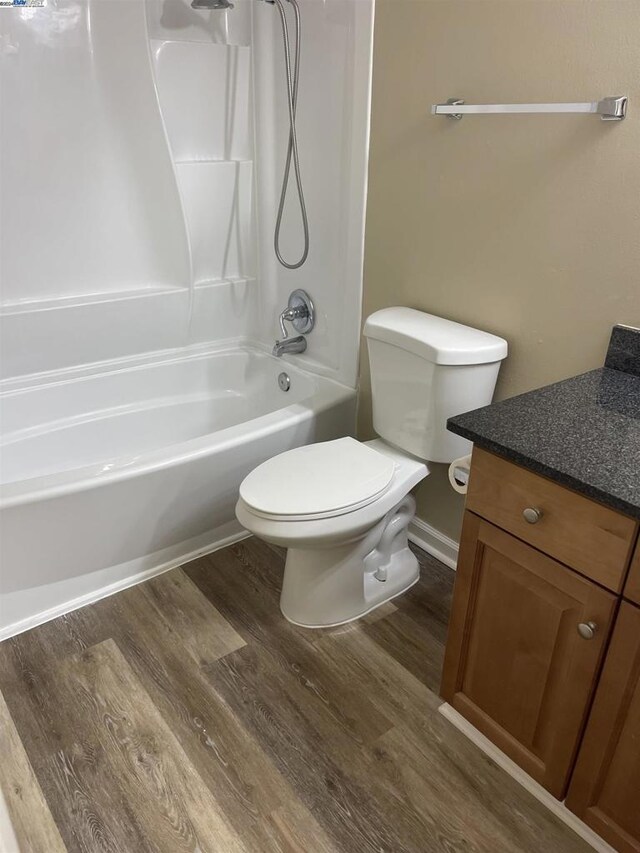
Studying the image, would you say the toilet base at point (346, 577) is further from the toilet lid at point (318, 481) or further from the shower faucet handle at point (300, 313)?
the shower faucet handle at point (300, 313)

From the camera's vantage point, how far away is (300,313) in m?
2.56

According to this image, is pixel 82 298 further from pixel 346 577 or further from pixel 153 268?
pixel 346 577

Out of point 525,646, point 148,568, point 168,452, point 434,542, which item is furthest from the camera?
point 434,542

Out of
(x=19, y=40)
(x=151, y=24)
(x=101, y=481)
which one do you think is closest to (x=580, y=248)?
(x=101, y=481)

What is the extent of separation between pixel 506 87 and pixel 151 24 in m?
1.36

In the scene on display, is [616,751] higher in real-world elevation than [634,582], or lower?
lower

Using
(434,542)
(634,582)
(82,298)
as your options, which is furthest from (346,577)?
(82,298)

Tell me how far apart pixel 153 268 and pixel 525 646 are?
1.99 meters

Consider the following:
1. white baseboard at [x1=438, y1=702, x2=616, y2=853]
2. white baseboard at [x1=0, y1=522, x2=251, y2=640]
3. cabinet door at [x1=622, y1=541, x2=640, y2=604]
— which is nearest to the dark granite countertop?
cabinet door at [x1=622, y1=541, x2=640, y2=604]

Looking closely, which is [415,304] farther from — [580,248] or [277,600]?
[277,600]

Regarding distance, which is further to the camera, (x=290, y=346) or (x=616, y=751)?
(x=290, y=346)

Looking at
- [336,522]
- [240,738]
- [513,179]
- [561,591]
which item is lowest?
[240,738]

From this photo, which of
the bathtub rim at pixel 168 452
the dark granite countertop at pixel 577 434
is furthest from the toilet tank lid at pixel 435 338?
the bathtub rim at pixel 168 452

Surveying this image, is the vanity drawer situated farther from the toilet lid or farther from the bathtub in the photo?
the bathtub
